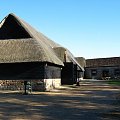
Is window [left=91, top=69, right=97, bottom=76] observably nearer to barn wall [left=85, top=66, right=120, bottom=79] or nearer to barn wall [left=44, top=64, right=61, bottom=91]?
barn wall [left=85, top=66, right=120, bottom=79]

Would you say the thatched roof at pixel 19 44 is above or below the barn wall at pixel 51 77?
above

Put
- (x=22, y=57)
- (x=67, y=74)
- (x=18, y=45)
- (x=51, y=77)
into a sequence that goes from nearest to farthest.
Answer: (x=22, y=57)
(x=18, y=45)
(x=51, y=77)
(x=67, y=74)

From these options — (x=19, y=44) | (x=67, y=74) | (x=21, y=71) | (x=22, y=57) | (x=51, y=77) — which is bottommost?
(x=51, y=77)

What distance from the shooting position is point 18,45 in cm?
3238

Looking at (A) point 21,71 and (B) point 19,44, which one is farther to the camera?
(B) point 19,44

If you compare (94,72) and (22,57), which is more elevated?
(22,57)

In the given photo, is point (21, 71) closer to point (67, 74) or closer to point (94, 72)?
point (67, 74)

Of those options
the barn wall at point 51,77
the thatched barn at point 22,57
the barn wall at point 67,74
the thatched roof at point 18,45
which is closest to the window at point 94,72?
the barn wall at point 67,74

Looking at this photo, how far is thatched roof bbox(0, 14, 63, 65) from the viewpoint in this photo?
1191 inches

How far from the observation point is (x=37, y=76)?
30.3 m

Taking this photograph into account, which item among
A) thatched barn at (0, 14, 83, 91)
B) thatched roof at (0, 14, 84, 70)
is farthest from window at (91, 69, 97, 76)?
thatched roof at (0, 14, 84, 70)

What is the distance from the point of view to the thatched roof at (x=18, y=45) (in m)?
30.2

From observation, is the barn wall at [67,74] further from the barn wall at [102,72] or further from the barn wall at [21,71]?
the barn wall at [102,72]

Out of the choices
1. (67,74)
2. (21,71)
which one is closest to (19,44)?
(21,71)
